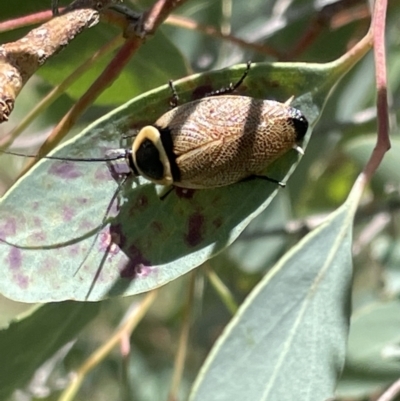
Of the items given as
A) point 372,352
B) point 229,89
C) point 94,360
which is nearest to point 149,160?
point 229,89

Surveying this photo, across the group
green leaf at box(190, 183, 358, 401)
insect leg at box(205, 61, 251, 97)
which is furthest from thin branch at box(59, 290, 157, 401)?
insect leg at box(205, 61, 251, 97)

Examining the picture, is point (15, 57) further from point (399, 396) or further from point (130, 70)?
point (399, 396)

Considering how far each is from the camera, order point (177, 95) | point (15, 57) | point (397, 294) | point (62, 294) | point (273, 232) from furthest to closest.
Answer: point (273, 232) → point (397, 294) → point (177, 95) → point (62, 294) → point (15, 57)

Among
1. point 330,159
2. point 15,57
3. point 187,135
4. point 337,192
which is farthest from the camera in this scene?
point 337,192

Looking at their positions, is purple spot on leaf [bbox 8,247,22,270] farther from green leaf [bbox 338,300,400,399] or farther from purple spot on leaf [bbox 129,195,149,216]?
green leaf [bbox 338,300,400,399]

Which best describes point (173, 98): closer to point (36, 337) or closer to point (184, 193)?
point (184, 193)

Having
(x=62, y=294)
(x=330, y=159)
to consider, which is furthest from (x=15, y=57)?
(x=330, y=159)

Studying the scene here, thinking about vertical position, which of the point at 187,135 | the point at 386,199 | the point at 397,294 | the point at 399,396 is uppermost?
the point at 187,135
